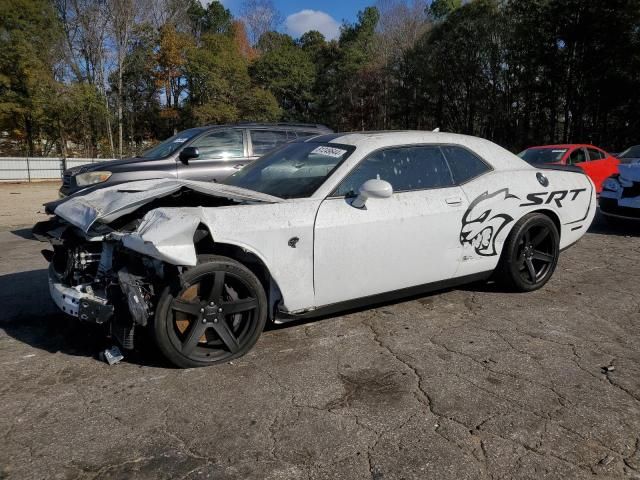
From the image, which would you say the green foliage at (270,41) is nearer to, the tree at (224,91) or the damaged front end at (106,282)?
the tree at (224,91)

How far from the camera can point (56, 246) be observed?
3.52m

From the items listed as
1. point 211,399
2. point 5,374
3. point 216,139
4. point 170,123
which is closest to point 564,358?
point 211,399

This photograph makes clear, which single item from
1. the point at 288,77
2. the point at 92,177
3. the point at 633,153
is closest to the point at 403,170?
the point at 92,177

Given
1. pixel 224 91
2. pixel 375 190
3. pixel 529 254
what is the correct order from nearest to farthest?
pixel 375 190 < pixel 529 254 < pixel 224 91

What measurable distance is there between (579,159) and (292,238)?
1099 centimetres

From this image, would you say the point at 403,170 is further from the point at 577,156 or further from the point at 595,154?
the point at 595,154

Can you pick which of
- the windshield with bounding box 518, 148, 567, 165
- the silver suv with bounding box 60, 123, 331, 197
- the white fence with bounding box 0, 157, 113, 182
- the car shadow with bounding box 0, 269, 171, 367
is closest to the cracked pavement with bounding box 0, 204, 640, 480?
the car shadow with bounding box 0, 269, 171, 367

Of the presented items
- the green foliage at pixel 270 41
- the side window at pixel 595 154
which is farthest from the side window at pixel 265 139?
the green foliage at pixel 270 41

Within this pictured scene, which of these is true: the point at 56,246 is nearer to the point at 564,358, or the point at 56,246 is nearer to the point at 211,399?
the point at 211,399

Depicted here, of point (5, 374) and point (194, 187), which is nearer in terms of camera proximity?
point (5, 374)

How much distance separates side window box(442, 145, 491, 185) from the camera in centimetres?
406

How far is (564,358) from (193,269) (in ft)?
7.95

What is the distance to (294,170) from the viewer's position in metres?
3.80

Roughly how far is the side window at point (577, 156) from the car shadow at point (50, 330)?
1119cm
